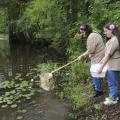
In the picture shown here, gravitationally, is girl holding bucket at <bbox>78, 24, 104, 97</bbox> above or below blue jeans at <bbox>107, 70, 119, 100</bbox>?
above

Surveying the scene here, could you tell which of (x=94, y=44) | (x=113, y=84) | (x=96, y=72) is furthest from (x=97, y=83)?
(x=94, y=44)

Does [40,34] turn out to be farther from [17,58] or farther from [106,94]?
[106,94]

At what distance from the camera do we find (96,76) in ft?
32.0

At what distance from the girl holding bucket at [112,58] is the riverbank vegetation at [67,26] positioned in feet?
1.44

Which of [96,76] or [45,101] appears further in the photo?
[45,101]

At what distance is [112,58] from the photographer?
8812 mm

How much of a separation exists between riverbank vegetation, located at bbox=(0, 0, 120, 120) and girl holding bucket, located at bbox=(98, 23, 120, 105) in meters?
0.44

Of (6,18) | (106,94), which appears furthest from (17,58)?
(106,94)

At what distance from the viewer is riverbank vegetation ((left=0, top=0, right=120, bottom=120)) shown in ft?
37.9

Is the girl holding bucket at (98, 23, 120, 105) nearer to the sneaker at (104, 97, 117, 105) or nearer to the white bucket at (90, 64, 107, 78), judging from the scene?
the sneaker at (104, 97, 117, 105)

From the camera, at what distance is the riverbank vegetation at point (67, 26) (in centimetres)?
1156

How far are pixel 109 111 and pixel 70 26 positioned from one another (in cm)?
992

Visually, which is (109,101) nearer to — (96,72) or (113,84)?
(113,84)

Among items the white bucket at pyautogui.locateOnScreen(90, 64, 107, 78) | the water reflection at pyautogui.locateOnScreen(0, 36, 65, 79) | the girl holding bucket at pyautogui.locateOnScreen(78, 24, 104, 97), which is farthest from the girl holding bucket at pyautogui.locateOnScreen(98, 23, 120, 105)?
the water reflection at pyautogui.locateOnScreen(0, 36, 65, 79)
